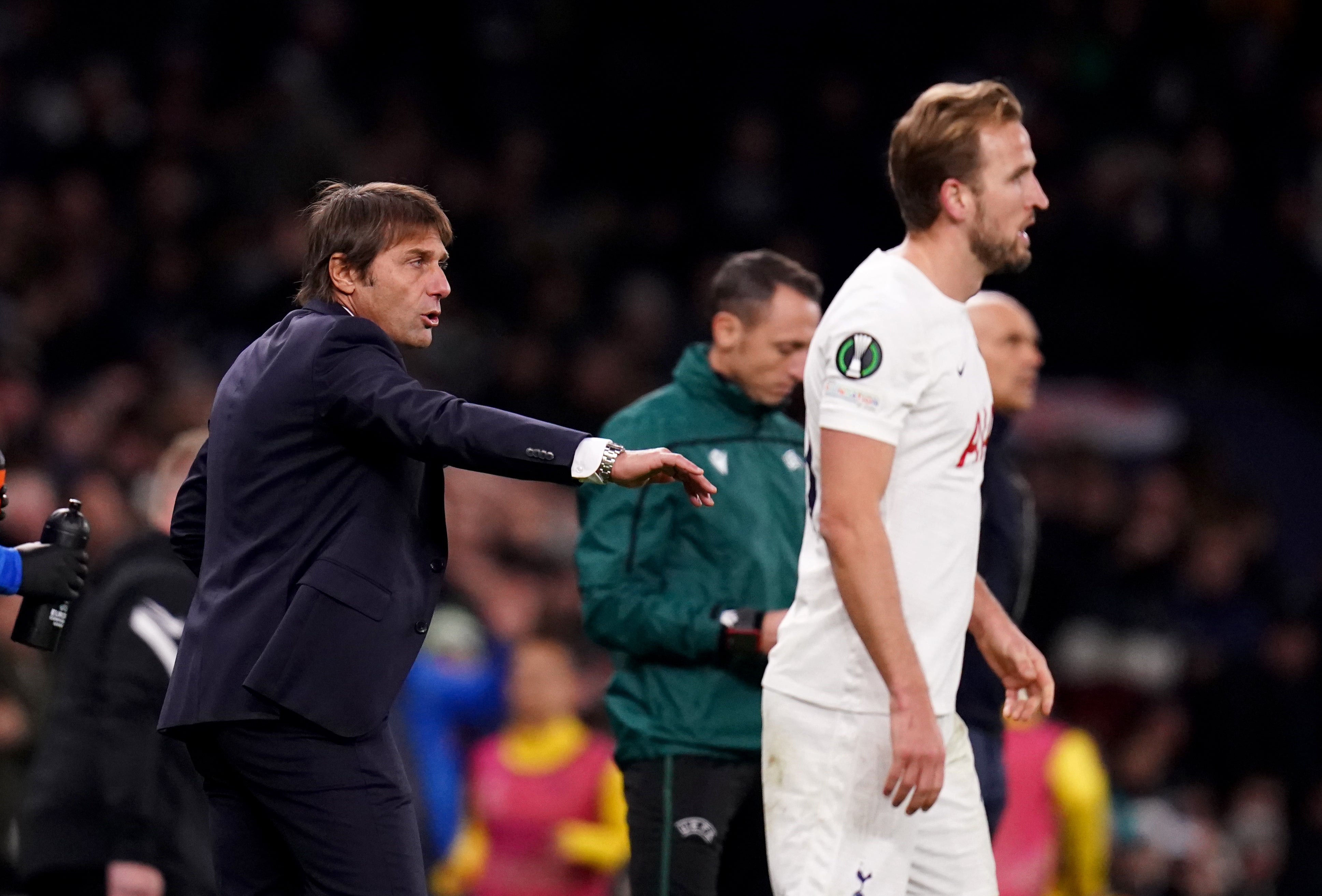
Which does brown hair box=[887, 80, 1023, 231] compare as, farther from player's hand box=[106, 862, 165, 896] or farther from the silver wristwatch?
player's hand box=[106, 862, 165, 896]

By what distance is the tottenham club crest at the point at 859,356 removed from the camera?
3.79m

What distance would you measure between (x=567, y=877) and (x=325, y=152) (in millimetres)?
6746

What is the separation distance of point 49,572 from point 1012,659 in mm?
2275

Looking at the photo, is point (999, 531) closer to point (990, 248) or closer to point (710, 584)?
point (710, 584)

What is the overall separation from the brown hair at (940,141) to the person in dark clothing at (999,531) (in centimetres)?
122

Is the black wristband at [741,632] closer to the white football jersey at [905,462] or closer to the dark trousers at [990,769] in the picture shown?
the white football jersey at [905,462]

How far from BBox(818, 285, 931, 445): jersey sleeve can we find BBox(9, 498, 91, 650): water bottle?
179cm

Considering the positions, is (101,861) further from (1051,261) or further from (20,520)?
(1051,261)

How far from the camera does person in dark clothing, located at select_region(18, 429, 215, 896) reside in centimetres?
544

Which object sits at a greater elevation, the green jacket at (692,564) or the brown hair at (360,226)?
the brown hair at (360,226)

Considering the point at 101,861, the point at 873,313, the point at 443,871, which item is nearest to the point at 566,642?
the point at 443,871

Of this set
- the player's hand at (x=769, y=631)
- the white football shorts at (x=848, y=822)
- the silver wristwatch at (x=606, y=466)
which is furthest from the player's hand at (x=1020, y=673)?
the silver wristwatch at (x=606, y=466)

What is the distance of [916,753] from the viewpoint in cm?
367

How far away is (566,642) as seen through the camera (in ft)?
26.9
